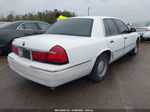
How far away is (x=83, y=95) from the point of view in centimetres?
231

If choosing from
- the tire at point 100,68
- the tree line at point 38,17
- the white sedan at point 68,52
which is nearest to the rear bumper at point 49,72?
the white sedan at point 68,52

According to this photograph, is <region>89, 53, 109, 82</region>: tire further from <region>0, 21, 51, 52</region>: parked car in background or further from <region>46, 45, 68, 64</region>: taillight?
<region>0, 21, 51, 52</region>: parked car in background

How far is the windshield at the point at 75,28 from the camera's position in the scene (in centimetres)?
254

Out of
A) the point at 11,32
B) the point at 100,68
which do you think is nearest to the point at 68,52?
the point at 100,68

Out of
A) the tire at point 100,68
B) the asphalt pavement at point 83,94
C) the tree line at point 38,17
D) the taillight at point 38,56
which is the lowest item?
the asphalt pavement at point 83,94

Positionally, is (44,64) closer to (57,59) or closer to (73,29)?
(57,59)

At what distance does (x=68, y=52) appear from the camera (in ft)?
6.22

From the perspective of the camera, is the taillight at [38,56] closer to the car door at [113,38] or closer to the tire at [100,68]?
the tire at [100,68]

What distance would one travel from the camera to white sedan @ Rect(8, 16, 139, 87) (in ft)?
6.06

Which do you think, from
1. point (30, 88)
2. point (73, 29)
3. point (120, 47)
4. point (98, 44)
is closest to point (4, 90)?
point (30, 88)

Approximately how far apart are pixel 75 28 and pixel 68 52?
3.23 feet

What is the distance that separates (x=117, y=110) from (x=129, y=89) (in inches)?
29.6

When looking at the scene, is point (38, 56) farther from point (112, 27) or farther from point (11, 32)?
point (11, 32)

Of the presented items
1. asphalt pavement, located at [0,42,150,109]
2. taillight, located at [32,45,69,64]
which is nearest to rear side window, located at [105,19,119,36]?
asphalt pavement, located at [0,42,150,109]
